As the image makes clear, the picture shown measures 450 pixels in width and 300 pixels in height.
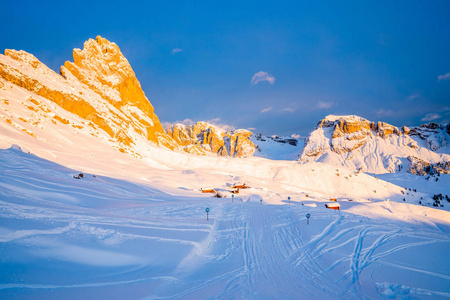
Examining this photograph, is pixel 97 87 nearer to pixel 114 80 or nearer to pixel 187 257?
pixel 114 80

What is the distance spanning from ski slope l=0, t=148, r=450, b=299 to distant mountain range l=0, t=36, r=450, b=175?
943 inches

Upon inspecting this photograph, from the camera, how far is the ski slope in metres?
5.18

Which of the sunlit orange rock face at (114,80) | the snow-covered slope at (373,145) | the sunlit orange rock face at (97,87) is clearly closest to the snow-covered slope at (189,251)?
the sunlit orange rock face at (97,87)

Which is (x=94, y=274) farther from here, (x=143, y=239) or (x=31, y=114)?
(x=31, y=114)

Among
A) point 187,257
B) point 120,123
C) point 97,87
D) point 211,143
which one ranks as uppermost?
point 211,143

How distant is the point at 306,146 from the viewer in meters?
176

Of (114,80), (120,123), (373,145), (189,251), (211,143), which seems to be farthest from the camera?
(211,143)

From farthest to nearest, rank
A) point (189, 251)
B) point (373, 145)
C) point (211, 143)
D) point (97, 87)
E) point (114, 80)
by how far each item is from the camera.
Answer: point (211, 143), point (373, 145), point (114, 80), point (97, 87), point (189, 251)

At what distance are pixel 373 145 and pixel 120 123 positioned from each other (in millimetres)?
167183

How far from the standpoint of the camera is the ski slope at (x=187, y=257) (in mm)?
5184

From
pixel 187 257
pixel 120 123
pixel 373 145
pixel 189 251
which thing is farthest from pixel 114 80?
pixel 373 145

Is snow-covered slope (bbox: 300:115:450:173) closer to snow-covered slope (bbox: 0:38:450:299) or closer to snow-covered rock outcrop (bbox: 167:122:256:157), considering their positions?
snow-covered rock outcrop (bbox: 167:122:256:157)

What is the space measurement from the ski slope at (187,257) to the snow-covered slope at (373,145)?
147 meters

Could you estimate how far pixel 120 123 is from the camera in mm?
60031
